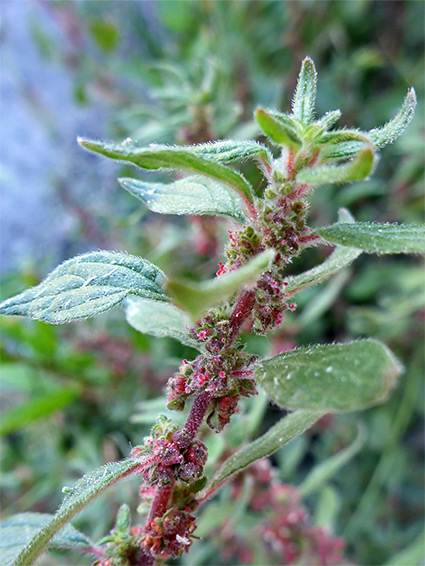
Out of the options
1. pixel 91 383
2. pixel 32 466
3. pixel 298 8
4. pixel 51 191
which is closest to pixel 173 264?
pixel 91 383

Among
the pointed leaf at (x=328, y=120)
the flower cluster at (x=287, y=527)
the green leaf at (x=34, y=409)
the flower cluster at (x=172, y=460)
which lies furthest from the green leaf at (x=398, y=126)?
the green leaf at (x=34, y=409)

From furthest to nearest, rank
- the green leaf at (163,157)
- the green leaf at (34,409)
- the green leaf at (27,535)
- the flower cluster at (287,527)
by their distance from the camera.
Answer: the green leaf at (34,409) < the flower cluster at (287,527) < the green leaf at (27,535) < the green leaf at (163,157)

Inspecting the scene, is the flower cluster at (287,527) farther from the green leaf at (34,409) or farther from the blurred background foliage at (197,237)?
the green leaf at (34,409)

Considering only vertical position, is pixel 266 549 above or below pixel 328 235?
below

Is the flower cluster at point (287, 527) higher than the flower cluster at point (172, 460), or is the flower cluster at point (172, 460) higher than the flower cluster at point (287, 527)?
the flower cluster at point (172, 460)

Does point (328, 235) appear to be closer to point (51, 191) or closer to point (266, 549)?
point (266, 549)
